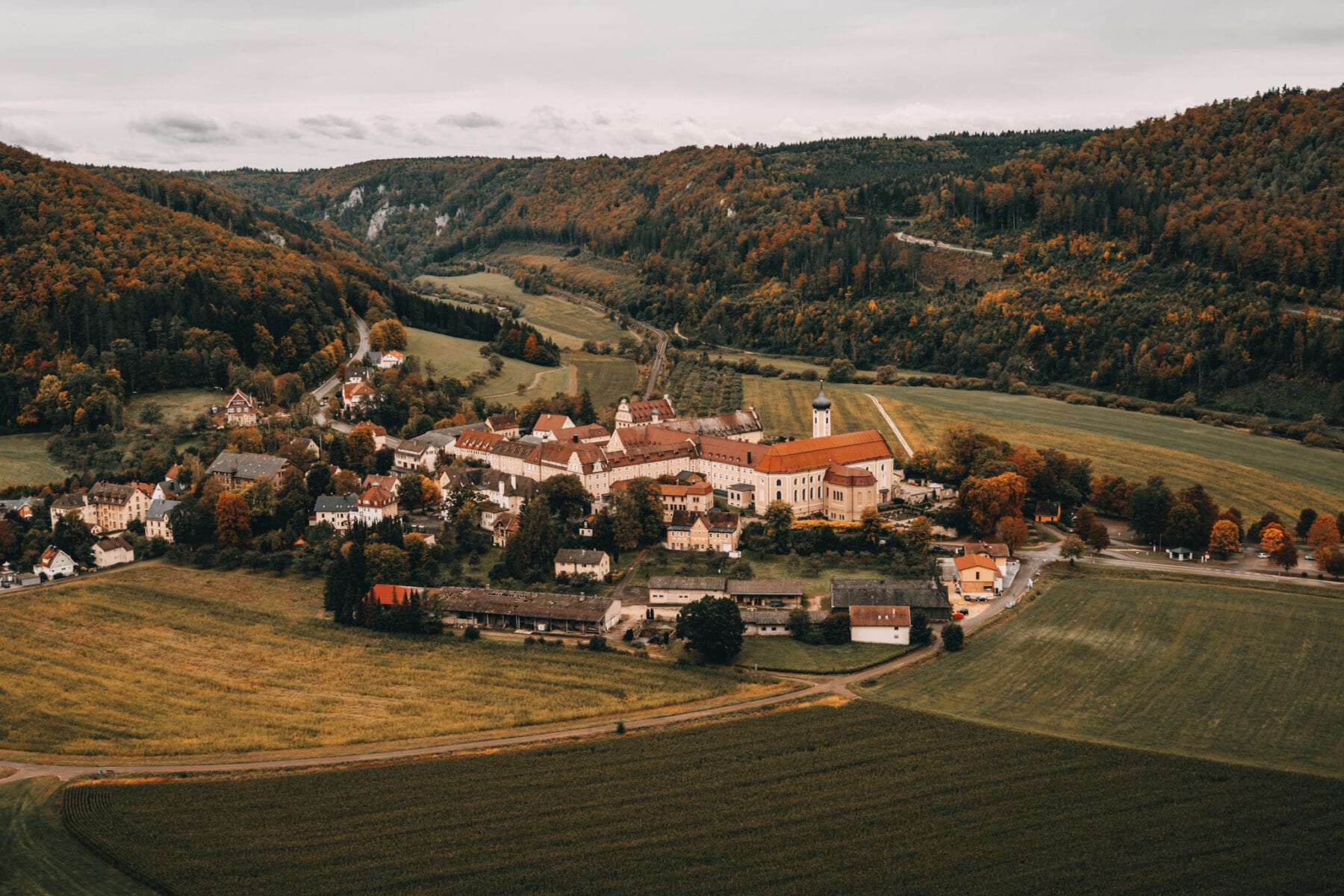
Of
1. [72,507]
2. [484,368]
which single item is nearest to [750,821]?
[72,507]

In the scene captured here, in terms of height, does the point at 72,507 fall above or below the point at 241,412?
below

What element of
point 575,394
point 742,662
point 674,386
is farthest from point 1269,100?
point 742,662

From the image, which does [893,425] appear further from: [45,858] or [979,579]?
[45,858]

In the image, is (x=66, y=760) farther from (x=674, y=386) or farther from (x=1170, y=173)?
(x=1170, y=173)

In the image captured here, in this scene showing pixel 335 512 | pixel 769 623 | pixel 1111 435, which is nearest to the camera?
pixel 769 623

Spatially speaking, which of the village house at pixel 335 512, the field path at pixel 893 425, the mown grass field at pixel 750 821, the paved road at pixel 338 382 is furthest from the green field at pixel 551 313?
the mown grass field at pixel 750 821
